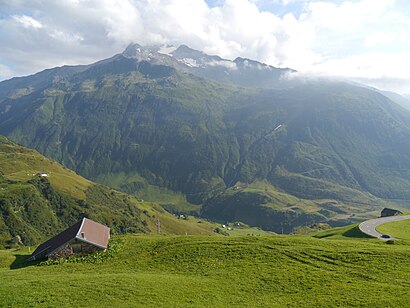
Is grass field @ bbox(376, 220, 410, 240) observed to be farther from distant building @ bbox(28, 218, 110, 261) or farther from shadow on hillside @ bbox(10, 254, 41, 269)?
shadow on hillside @ bbox(10, 254, 41, 269)

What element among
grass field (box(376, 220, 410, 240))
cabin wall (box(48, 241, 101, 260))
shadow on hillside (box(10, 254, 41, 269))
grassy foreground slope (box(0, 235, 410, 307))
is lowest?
shadow on hillside (box(10, 254, 41, 269))

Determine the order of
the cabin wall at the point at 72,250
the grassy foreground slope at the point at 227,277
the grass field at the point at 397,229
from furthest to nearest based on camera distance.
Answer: the grass field at the point at 397,229, the cabin wall at the point at 72,250, the grassy foreground slope at the point at 227,277

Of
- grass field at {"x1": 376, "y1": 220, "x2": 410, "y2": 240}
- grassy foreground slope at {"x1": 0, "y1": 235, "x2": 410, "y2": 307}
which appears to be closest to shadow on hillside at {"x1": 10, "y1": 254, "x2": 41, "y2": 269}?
grassy foreground slope at {"x1": 0, "y1": 235, "x2": 410, "y2": 307}

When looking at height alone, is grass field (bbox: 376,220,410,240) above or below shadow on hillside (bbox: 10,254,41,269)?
above

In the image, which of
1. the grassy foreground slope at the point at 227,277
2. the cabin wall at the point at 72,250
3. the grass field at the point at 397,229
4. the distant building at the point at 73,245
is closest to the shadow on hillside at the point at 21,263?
the distant building at the point at 73,245

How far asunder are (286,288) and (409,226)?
63.7 metres

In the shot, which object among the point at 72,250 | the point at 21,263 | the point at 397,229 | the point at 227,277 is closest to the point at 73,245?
the point at 72,250

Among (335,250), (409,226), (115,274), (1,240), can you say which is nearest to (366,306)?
(335,250)

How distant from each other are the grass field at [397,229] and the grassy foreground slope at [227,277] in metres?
33.2

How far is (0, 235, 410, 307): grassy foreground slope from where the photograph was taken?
35.9m

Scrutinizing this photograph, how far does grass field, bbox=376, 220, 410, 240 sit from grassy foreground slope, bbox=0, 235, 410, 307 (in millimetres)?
33211

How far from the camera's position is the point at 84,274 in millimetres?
46125

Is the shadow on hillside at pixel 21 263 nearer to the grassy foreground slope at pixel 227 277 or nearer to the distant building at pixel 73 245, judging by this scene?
the distant building at pixel 73 245

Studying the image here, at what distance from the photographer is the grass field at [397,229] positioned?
7884 cm
